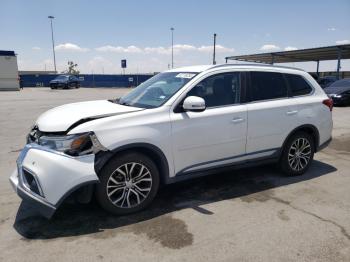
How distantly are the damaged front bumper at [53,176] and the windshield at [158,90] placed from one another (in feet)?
3.87

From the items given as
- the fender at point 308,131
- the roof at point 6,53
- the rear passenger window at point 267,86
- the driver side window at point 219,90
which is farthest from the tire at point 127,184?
the roof at point 6,53

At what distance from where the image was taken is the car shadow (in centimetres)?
362

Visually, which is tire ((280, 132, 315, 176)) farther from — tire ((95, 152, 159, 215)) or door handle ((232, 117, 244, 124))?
tire ((95, 152, 159, 215))

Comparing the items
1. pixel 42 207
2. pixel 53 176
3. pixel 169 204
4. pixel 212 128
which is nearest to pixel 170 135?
pixel 212 128

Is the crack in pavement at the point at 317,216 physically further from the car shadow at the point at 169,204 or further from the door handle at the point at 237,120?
the door handle at the point at 237,120

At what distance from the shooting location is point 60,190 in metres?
A: 3.38

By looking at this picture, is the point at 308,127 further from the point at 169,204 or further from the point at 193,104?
the point at 169,204

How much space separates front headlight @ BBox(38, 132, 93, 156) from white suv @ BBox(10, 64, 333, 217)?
0.01m

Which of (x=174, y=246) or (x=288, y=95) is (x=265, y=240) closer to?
(x=174, y=246)

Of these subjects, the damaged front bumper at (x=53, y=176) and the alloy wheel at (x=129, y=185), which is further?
the alloy wheel at (x=129, y=185)

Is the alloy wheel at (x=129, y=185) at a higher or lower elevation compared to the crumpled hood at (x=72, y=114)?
lower

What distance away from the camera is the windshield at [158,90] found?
4282mm

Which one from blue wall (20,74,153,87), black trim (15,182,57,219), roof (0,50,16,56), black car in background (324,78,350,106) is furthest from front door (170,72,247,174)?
blue wall (20,74,153,87)

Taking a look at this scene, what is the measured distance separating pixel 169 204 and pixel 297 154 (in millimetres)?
2439
